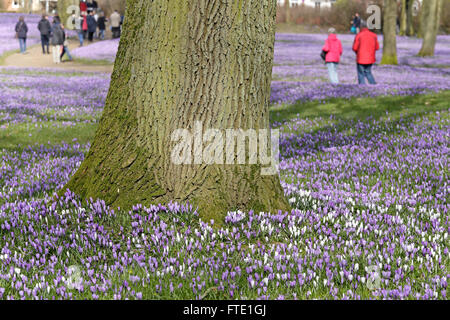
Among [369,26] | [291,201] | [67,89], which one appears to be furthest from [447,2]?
[291,201]

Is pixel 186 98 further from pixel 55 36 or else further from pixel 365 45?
pixel 55 36

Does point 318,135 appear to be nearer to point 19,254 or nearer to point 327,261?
point 327,261

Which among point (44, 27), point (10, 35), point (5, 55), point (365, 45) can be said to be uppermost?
point (44, 27)

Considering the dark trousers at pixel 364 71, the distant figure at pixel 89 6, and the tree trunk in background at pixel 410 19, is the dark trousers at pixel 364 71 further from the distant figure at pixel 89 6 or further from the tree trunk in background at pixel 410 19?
the tree trunk in background at pixel 410 19

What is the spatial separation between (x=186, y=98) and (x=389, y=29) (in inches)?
975

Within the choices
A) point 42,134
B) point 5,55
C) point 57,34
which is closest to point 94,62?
point 57,34

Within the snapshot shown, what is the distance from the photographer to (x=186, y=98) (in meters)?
4.95

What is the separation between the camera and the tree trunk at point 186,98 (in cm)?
488

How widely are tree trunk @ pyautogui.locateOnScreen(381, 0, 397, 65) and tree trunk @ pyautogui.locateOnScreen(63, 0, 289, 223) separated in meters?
22.7

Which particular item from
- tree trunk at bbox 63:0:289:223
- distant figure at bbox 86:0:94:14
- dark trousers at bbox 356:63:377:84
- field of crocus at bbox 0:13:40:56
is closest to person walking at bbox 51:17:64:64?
field of crocus at bbox 0:13:40:56

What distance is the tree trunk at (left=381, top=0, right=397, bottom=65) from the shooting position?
85.1 ft

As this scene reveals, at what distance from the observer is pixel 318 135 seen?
11.1 m

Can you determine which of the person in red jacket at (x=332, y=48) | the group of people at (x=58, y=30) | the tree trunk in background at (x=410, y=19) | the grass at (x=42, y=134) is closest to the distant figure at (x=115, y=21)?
the group of people at (x=58, y=30)

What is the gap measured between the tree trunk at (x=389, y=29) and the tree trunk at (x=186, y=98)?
22659 millimetres
